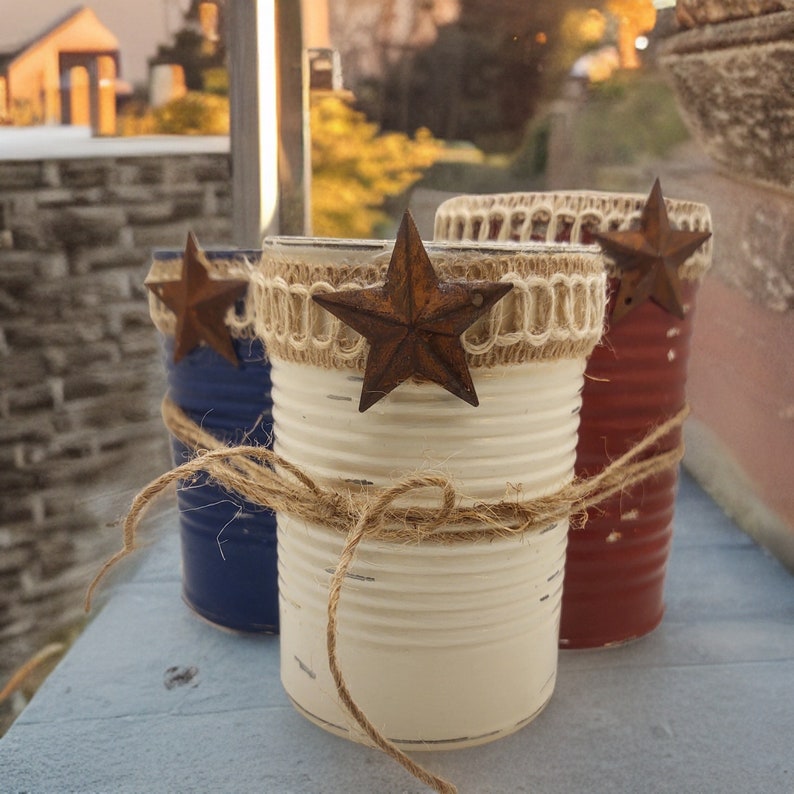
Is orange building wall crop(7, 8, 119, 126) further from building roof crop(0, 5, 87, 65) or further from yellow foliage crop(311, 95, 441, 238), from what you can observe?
yellow foliage crop(311, 95, 441, 238)

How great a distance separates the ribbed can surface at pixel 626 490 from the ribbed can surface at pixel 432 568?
0.40 feet

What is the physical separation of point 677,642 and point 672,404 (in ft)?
0.79

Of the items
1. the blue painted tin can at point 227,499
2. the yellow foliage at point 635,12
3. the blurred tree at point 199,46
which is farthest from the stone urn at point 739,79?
the blurred tree at point 199,46

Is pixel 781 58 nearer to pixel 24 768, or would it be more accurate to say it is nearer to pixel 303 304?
pixel 303 304

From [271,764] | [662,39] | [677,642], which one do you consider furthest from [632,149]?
[271,764]

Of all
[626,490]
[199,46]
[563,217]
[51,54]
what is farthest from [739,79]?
[51,54]

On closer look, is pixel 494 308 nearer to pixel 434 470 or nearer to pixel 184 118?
pixel 434 470

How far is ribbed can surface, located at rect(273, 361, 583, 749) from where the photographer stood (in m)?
0.52

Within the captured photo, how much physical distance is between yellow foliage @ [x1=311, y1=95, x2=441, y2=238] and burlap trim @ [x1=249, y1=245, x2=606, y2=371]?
85cm

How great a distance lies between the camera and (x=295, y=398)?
0.56 m

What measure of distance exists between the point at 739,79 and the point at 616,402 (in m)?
0.46

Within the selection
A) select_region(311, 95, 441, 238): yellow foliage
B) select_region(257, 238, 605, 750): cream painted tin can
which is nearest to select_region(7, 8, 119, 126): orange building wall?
select_region(311, 95, 441, 238): yellow foliage

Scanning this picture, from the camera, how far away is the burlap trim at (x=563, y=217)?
667 millimetres

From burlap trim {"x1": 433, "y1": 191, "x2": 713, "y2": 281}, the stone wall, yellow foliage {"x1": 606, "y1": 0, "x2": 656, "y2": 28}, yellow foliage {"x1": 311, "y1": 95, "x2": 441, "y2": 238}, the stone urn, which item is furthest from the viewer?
the stone wall
